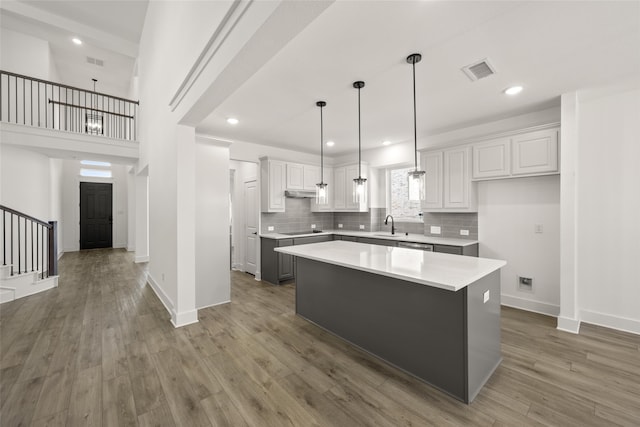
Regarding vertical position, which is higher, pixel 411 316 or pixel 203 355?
pixel 411 316

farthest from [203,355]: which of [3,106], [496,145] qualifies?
[3,106]

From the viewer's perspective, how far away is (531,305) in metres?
3.62

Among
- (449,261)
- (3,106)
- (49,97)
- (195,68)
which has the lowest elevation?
(449,261)

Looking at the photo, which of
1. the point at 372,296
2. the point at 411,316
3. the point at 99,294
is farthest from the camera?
the point at 99,294

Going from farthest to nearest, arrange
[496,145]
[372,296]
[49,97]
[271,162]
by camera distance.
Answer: [49,97]
[271,162]
[496,145]
[372,296]

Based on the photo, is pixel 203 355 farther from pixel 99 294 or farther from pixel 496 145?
pixel 496 145

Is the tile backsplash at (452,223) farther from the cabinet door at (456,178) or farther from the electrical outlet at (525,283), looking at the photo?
the electrical outlet at (525,283)

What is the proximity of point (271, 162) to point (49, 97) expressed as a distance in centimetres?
586

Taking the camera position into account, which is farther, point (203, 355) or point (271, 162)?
point (271, 162)

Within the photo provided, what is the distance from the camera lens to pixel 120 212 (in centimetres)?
944

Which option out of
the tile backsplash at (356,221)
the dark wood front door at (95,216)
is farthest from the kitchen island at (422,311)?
the dark wood front door at (95,216)

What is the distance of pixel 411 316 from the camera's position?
84.7 inches

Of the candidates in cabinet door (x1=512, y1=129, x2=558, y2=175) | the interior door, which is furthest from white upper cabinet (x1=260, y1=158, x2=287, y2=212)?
cabinet door (x1=512, y1=129, x2=558, y2=175)

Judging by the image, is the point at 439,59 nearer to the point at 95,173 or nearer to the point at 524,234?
the point at 524,234
